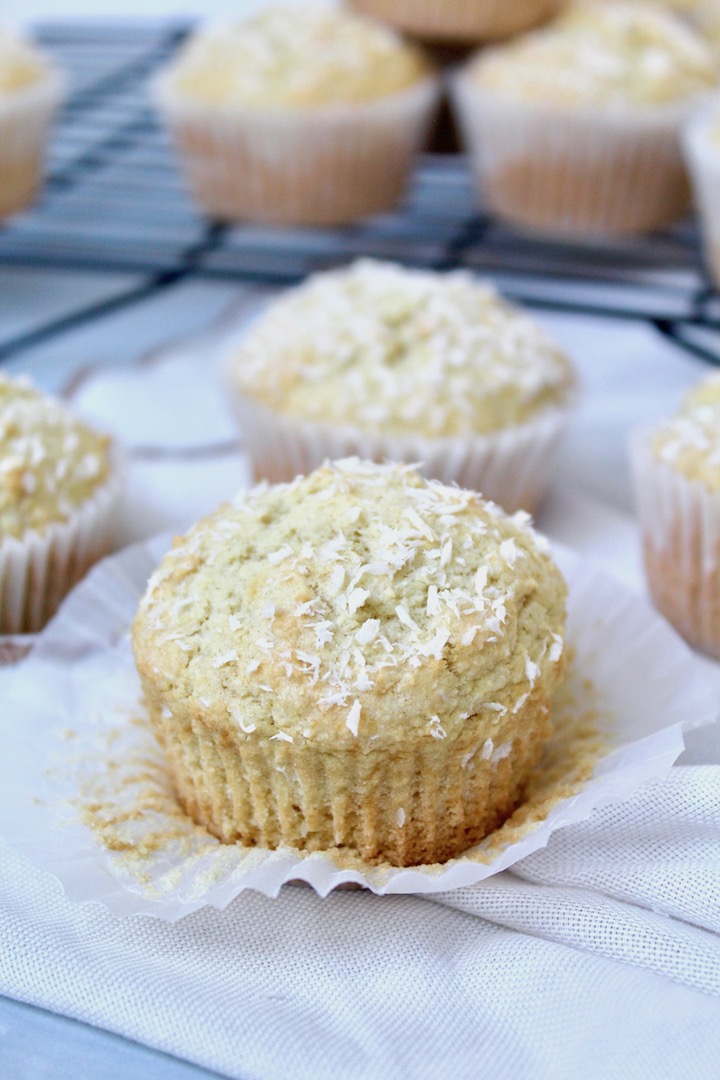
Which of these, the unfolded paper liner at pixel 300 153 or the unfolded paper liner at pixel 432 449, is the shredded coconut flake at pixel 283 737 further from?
the unfolded paper liner at pixel 300 153

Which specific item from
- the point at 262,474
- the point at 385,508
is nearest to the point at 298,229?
the point at 262,474

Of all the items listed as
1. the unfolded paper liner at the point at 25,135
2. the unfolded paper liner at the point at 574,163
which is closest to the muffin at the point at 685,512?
the unfolded paper liner at the point at 574,163

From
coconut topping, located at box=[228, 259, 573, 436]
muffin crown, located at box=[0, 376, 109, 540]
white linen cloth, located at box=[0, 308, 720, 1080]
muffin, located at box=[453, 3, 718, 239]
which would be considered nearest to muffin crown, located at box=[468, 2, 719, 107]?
muffin, located at box=[453, 3, 718, 239]

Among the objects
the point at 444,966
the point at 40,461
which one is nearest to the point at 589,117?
the point at 40,461

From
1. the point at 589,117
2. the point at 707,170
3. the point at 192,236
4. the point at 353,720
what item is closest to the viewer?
the point at 353,720

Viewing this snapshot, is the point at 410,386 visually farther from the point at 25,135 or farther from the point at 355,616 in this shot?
the point at 25,135
